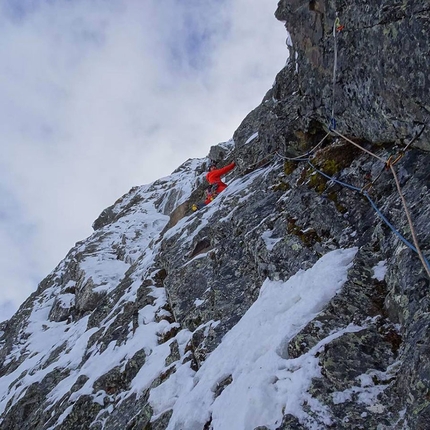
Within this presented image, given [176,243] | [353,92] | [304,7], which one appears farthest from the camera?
[176,243]

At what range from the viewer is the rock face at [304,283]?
502 centimetres

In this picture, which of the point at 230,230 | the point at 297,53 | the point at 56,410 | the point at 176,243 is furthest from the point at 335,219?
the point at 56,410

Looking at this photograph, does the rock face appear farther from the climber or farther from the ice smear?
the climber

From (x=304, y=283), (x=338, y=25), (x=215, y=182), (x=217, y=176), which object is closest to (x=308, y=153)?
(x=338, y=25)

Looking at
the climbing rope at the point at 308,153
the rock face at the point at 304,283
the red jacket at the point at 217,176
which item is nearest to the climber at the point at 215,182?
the red jacket at the point at 217,176

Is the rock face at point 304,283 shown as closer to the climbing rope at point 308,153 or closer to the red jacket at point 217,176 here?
the climbing rope at point 308,153

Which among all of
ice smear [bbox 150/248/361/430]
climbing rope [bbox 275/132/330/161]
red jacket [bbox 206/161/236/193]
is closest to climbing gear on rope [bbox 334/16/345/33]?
climbing rope [bbox 275/132/330/161]

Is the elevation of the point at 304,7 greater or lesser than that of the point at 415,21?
greater

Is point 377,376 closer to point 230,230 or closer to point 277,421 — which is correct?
point 277,421

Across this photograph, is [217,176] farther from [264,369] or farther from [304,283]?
[264,369]

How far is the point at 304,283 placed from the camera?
23.3 ft

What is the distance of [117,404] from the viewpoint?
1012 cm

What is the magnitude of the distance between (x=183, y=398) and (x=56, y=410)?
268 inches

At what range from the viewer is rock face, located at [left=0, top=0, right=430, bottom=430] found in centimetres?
502
